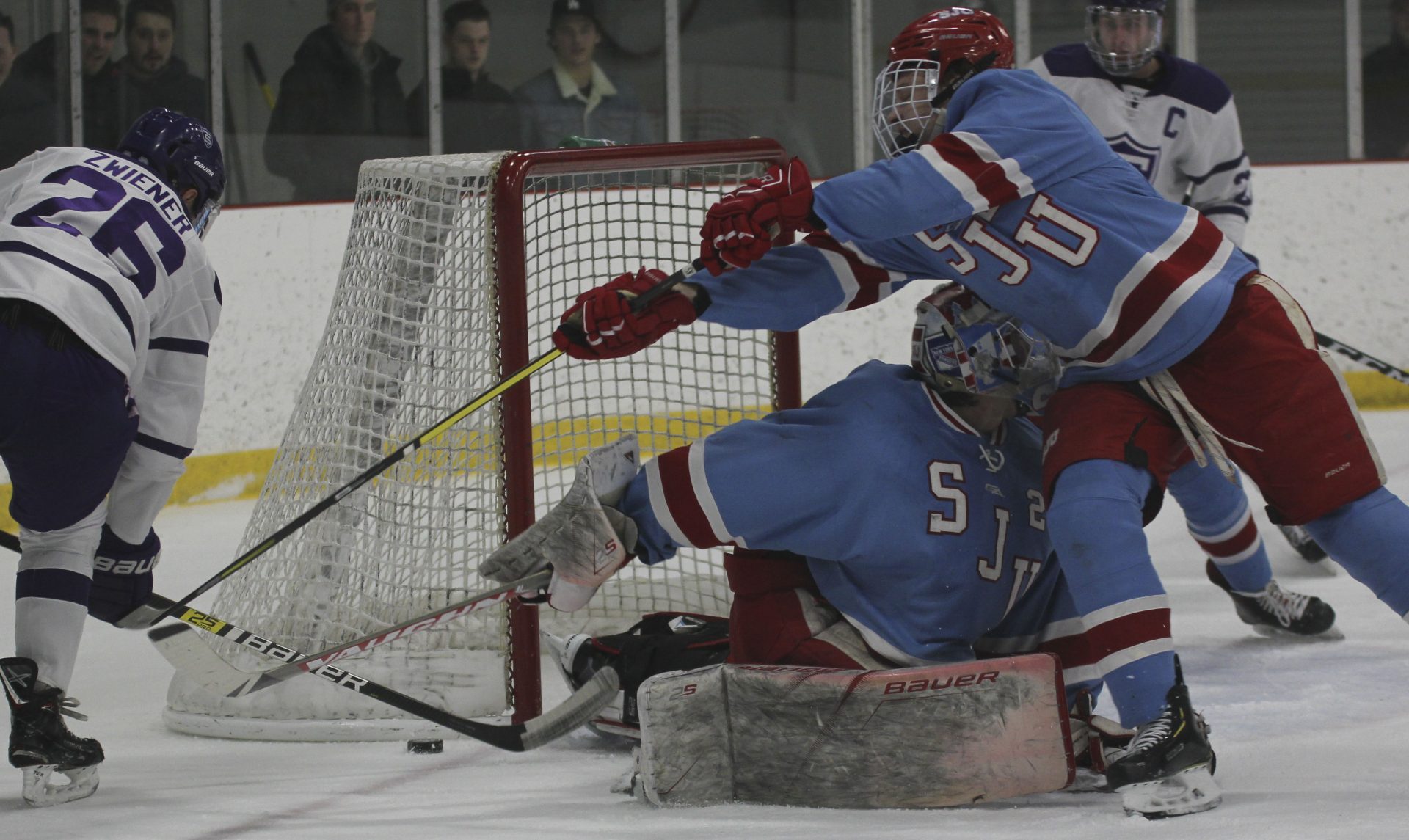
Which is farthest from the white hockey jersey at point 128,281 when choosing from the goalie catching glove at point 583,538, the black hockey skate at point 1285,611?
A: the black hockey skate at point 1285,611

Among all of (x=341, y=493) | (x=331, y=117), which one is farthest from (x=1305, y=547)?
(x=331, y=117)

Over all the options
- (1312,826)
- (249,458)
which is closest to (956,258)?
(1312,826)

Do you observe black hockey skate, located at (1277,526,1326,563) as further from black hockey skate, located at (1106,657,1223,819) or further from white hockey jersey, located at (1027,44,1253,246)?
black hockey skate, located at (1106,657,1223,819)

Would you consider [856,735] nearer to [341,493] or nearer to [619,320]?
[619,320]

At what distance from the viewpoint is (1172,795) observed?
1878 millimetres

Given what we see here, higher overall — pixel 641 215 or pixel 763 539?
pixel 641 215

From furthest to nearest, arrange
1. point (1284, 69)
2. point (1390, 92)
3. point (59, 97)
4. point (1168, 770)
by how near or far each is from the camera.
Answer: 1. point (1284, 69)
2. point (1390, 92)
3. point (59, 97)
4. point (1168, 770)

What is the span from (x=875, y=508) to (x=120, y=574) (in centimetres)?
110

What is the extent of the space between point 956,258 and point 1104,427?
0.95 ft

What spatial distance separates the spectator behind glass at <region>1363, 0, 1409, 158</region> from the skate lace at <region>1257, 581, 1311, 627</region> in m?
3.77

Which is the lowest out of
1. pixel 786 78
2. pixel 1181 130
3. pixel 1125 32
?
pixel 1181 130

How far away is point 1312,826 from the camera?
1.83 meters

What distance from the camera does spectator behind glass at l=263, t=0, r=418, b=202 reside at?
218 inches

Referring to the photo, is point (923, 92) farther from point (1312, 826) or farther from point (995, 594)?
point (1312, 826)
